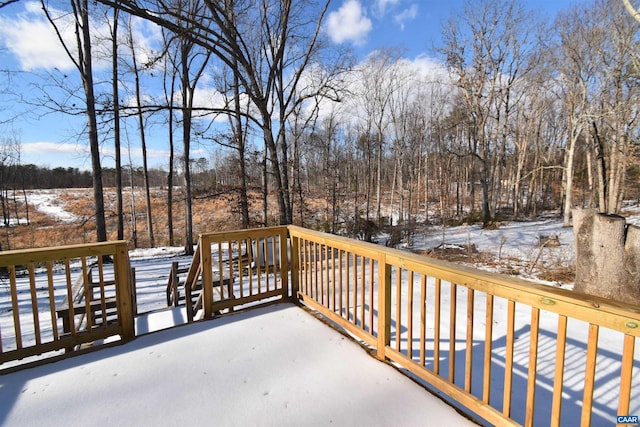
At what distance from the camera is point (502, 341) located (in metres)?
3.29

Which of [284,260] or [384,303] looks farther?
[284,260]

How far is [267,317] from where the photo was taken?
10.3ft

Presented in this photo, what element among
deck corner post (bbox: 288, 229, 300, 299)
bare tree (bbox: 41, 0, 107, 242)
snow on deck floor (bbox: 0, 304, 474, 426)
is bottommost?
snow on deck floor (bbox: 0, 304, 474, 426)

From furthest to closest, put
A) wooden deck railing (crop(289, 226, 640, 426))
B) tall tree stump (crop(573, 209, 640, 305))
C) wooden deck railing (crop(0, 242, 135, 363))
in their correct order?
1. tall tree stump (crop(573, 209, 640, 305))
2. wooden deck railing (crop(0, 242, 135, 363))
3. wooden deck railing (crop(289, 226, 640, 426))

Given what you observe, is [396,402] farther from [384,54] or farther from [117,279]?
[384,54]

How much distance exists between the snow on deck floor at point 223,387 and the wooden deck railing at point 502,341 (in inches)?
9.5

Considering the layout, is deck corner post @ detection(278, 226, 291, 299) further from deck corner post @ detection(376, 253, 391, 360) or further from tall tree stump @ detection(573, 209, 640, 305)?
tall tree stump @ detection(573, 209, 640, 305)

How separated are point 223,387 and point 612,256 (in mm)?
5639

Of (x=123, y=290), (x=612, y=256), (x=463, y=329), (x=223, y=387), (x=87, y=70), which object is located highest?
(x=87, y=70)

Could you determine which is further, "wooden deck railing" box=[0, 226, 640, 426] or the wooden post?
the wooden post

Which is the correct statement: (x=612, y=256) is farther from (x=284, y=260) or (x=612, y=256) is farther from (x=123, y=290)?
(x=123, y=290)

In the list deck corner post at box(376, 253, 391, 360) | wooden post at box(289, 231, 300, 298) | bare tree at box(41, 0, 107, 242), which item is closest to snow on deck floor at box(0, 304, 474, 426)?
deck corner post at box(376, 253, 391, 360)

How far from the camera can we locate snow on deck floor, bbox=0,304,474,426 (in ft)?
5.65

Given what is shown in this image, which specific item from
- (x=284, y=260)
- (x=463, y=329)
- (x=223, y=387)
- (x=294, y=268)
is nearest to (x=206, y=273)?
(x=284, y=260)
